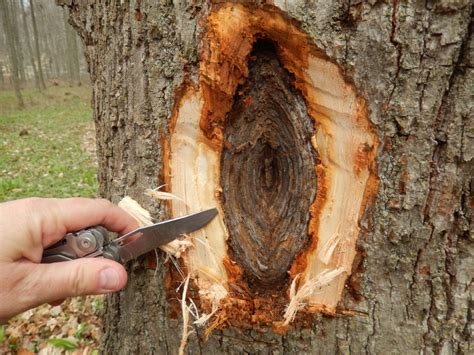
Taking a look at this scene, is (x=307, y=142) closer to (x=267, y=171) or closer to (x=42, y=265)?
(x=267, y=171)

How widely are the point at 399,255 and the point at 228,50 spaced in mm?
967

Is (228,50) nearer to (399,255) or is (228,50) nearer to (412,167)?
(412,167)

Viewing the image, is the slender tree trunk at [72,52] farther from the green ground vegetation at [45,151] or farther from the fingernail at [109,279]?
the fingernail at [109,279]

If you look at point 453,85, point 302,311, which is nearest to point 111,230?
point 302,311

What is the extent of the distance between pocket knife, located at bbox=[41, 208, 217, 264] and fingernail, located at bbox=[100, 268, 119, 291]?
0.29 ft

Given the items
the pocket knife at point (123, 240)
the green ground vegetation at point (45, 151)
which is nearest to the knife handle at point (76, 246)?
the pocket knife at point (123, 240)

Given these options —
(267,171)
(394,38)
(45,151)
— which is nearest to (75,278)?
(267,171)

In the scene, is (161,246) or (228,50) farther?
(161,246)

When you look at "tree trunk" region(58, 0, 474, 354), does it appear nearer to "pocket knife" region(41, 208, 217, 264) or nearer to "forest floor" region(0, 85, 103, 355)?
"pocket knife" region(41, 208, 217, 264)

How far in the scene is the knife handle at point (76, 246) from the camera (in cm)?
151

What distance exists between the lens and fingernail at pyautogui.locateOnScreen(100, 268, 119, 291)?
147 cm

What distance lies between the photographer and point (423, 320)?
141 cm

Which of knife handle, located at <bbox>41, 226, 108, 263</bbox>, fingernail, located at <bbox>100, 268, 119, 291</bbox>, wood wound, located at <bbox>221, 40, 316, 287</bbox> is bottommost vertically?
fingernail, located at <bbox>100, 268, 119, 291</bbox>

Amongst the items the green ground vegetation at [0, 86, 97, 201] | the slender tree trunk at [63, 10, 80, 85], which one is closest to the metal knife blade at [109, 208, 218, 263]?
the green ground vegetation at [0, 86, 97, 201]
